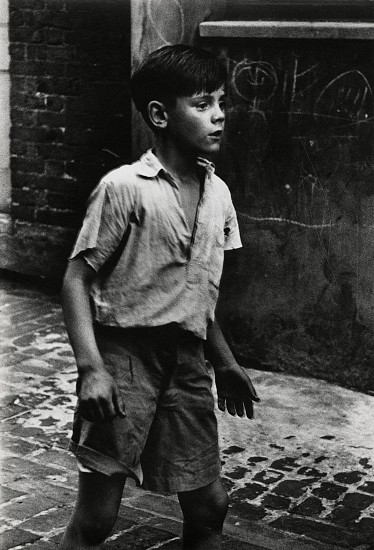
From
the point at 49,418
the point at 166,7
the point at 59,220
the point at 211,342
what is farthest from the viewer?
the point at 59,220

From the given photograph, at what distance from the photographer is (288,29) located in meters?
5.76

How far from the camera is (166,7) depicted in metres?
6.16

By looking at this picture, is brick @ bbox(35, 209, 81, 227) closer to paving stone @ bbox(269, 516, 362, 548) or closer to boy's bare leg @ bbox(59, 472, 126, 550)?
paving stone @ bbox(269, 516, 362, 548)

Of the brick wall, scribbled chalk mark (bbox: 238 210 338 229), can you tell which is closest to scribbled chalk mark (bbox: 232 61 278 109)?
scribbled chalk mark (bbox: 238 210 338 229)

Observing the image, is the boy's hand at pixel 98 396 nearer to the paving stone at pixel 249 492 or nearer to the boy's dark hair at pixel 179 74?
the boy's dark hair at pixel 179 74

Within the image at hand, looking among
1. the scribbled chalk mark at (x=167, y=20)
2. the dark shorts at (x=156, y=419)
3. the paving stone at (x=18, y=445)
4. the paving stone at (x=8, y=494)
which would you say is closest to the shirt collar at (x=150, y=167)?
the dark shorts at (x=156, y=419)

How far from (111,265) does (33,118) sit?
16.3 ft

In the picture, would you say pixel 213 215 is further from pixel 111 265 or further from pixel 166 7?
pixel 166 7

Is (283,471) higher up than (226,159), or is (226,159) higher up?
(226,159)

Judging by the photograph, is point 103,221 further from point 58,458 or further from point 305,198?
point 305,198

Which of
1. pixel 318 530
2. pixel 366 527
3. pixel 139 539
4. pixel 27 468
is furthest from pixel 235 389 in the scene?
pixel 27 468

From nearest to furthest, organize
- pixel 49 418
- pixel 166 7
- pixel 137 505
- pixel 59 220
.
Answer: pixel 137 505
pixel 49 418
pixel 166 7
pixel 59 220

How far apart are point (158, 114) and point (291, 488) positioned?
2.09 m

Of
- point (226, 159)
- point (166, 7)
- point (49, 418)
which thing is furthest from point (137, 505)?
point (166, 7)
